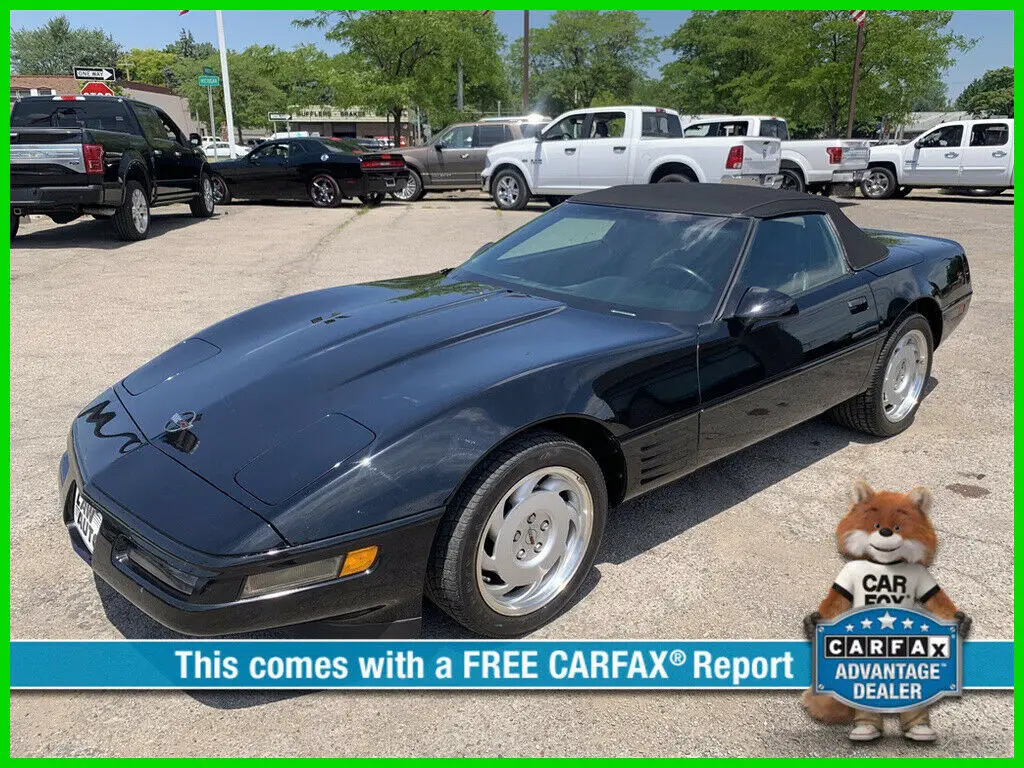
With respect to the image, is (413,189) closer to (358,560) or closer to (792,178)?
(792,178)

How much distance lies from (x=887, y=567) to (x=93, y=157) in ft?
33.6

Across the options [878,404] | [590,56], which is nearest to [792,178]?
[878,404]

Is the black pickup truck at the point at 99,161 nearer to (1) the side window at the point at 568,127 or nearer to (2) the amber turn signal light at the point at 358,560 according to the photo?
(1) the side window at the point at 568,127

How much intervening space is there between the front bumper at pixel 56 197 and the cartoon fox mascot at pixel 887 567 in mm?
10140

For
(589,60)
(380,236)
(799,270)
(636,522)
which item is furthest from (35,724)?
(589,60)

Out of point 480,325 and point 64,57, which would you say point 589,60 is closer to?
point 480,325

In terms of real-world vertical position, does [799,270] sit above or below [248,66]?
below

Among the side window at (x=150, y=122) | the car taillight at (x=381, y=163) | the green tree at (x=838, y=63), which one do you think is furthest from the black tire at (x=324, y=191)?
the green tree at (x=838, y=63)

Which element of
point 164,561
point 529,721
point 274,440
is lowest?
point 529,721

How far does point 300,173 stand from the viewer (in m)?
15.9

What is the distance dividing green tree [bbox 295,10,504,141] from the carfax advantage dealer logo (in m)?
26.9

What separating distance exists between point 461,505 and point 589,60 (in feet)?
177

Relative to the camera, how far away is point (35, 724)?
7.43 feet

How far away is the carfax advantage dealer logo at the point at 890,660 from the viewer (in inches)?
87.9
